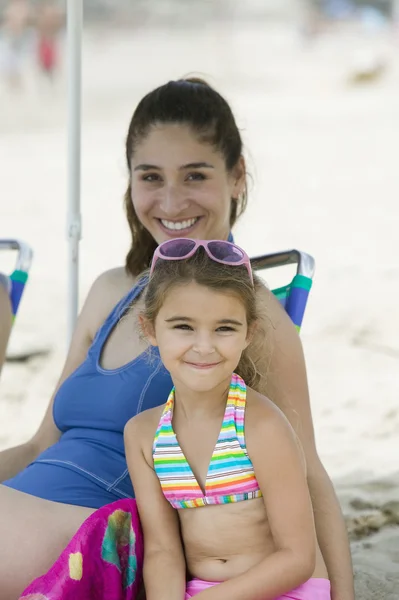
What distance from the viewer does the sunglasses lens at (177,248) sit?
2.06m

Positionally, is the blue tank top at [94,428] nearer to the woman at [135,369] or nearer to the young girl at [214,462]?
the woman at [135,369]

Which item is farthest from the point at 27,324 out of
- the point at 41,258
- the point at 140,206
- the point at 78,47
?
the point at 140,206

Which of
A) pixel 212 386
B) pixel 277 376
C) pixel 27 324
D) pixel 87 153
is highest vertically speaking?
pixel 87 153

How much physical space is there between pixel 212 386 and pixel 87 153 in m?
10.6

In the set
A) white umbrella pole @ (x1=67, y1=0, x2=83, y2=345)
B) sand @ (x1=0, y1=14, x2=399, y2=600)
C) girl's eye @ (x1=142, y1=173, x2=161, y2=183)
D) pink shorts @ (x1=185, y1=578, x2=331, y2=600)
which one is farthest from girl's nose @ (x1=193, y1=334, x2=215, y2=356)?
white umbrella pole @ (x1=67, y1=0, x2=83, y2=345)

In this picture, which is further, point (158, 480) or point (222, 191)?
point (222, 191)

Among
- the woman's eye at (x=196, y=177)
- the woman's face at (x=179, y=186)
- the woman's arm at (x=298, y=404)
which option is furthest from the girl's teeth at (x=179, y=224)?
the woman's arm at (x=298, y=404)

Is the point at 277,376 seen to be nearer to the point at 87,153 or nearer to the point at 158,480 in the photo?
the point at 158,480

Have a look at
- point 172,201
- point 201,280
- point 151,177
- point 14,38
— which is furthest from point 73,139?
point 14,38

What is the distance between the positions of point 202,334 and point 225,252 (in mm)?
202

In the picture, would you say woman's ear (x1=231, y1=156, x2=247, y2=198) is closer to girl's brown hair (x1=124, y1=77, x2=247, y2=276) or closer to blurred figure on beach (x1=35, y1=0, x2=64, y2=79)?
girl's brown hair (x1=124, y1=77, x2=247, y2=276)

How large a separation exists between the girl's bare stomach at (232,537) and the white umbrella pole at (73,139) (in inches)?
51.9

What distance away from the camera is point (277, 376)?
92.6 inches

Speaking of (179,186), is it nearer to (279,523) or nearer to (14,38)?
(279,523)
